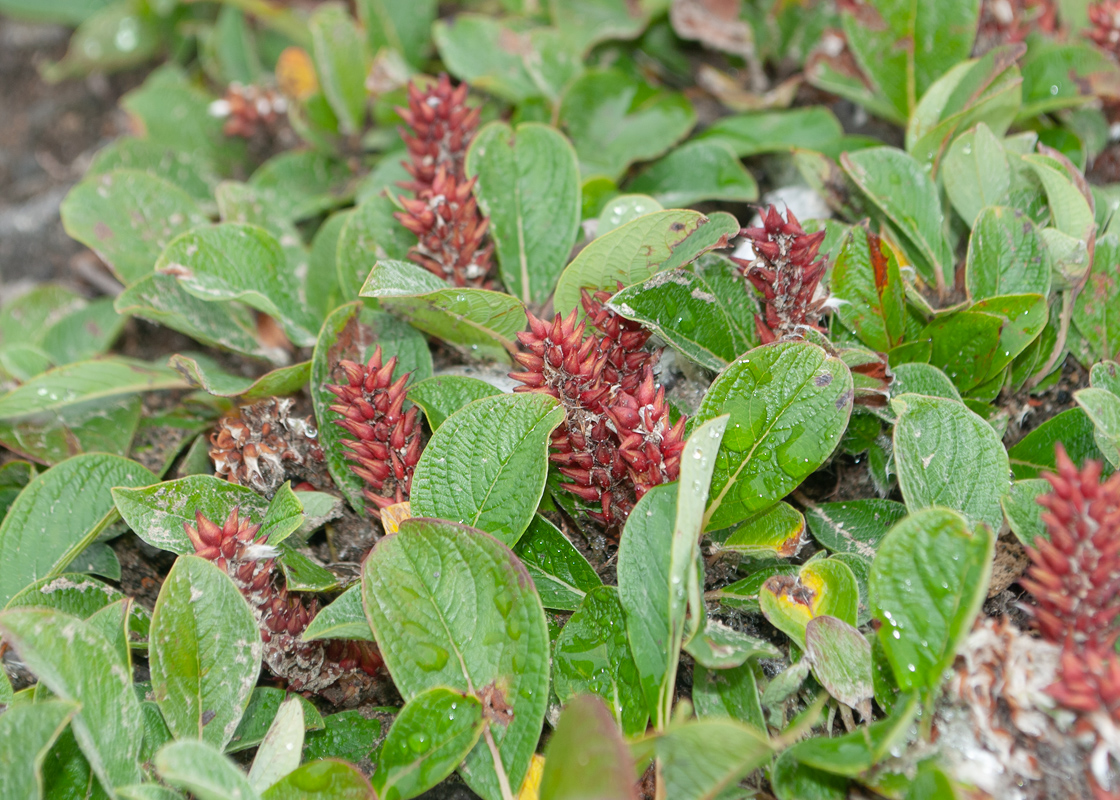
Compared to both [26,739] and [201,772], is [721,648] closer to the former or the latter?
[201,772]

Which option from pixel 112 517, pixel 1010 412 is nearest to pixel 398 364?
pixel 112 517

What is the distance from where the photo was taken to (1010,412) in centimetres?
206

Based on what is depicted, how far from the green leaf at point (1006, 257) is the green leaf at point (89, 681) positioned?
193cm

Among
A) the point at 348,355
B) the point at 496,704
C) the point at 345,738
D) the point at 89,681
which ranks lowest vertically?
the point at 345,738

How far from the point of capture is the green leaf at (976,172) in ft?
6.79

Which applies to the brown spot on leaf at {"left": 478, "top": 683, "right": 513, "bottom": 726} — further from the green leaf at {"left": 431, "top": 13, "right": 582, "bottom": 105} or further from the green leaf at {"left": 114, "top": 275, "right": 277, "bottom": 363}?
the green leaf at {"left": 431, "top": 13, "right": 582, "bottom": 105}

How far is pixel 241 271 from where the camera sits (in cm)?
226

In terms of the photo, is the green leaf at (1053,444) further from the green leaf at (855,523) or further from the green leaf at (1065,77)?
the green leaf at (1065,77)

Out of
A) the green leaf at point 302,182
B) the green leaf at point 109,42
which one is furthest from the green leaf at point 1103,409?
the green leaf at point 109,42

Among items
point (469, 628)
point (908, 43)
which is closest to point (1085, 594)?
point (469, 628)

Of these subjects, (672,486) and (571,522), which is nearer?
(672,486)

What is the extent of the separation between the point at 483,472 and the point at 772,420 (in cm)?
58

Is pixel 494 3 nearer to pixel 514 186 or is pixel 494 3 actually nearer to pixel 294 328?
pixel 514 186

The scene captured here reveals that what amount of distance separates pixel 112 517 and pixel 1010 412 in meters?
2.08
